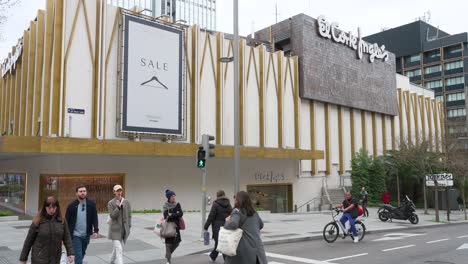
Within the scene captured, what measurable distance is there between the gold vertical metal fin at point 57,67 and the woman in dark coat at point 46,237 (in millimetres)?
14961

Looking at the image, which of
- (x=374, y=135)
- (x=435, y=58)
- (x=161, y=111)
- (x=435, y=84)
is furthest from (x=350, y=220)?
(x=435, y=58)

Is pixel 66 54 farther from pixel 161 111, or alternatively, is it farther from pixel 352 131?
pixel 352 131

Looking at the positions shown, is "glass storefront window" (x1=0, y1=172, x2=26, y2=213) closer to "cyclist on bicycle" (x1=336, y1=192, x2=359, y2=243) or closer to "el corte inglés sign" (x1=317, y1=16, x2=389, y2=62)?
"cyclist on bicycle" (x1=336, y1=192, x2=359, y2=243)

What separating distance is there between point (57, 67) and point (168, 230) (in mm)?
13517

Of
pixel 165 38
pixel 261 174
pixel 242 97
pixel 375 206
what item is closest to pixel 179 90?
pixel 165 38

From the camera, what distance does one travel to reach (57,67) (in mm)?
20219

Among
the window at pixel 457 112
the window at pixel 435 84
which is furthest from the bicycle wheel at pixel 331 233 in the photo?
the window at pixel 435 84

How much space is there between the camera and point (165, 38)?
23.3 metres

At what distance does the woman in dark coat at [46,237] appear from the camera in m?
5.89

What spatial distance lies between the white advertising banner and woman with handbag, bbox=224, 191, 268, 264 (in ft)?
53.0

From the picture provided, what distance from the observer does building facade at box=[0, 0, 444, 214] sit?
20.6 m

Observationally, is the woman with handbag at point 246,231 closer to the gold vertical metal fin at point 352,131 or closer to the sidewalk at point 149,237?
the sidewalk at point 149,237

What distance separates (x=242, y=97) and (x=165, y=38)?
635 centimetres

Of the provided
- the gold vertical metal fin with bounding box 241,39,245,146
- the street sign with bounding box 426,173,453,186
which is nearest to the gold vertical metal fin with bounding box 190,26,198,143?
the gold vertical metal fin with bounding box 241,39,245,146
